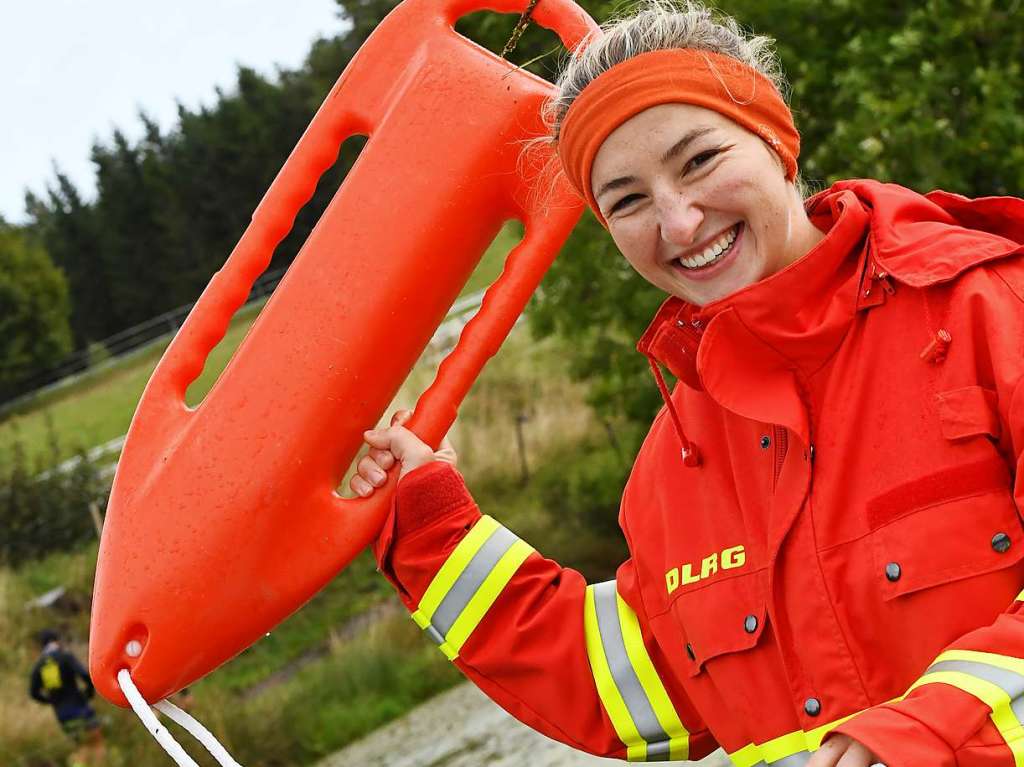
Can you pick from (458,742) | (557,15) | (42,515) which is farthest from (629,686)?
(42,515)

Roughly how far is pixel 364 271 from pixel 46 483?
10696 mm

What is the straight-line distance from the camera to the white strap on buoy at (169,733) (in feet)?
6.19

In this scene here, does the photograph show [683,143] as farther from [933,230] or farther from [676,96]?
[933,230]

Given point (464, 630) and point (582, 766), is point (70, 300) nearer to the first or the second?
point (582, 766)

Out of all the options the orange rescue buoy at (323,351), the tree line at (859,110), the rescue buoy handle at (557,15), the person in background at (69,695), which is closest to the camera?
the orange rescue buoy at (323,351)

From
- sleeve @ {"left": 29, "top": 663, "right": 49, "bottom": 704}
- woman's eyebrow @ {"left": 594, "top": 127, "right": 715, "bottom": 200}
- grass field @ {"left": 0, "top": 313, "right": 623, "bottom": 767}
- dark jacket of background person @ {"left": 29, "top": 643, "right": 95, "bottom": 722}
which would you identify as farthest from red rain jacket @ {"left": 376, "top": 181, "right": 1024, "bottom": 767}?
sleeve @ {"left": 29, "top": 663, "right": 49, "bottom": 704}

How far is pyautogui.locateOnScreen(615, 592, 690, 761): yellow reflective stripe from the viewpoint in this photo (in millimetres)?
2010

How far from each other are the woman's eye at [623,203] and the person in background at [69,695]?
5.97 metres

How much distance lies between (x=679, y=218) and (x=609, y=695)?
82cm

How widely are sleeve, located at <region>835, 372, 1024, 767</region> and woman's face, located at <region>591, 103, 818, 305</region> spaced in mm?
585

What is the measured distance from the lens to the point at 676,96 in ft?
5.54

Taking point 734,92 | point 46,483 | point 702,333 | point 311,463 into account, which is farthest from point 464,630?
point 46,483

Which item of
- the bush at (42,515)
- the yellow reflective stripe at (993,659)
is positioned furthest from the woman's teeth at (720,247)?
the bush at (42,515)

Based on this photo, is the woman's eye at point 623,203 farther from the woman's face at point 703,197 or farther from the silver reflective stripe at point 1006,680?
the silver reflective stripe at point 1006,680
